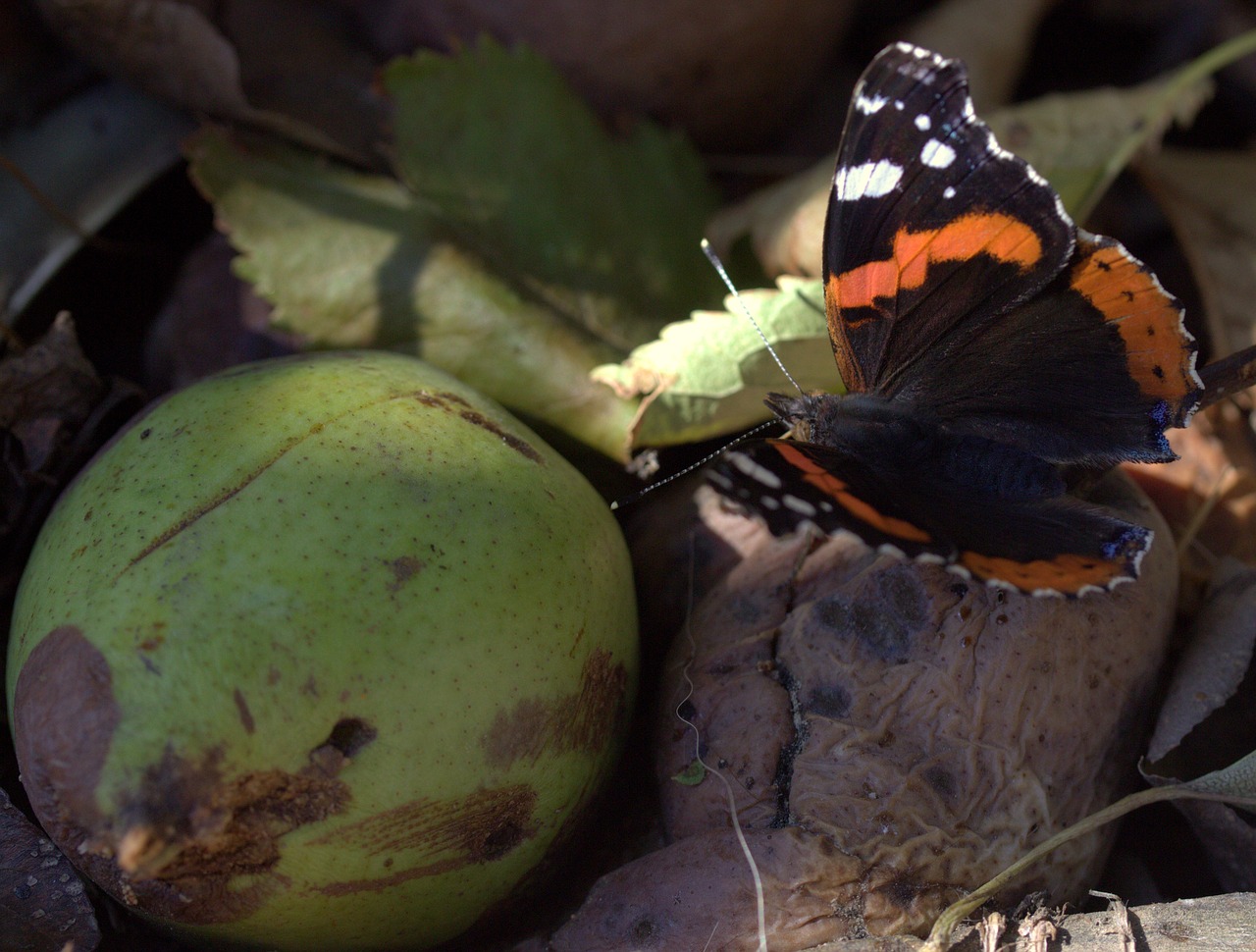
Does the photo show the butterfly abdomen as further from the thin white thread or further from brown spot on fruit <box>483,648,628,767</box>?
brown spot on fruit <box>483,648,628,767</box>

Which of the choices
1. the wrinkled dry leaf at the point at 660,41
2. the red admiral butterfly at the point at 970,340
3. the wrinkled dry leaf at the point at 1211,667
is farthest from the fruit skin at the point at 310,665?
the wrinkled dry leaf at the point at 660,41

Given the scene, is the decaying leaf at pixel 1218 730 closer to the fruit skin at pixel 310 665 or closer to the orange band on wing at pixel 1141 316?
the orange band on wing at pixel 1141 316

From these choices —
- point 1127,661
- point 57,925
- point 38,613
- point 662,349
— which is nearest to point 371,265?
point 662,349

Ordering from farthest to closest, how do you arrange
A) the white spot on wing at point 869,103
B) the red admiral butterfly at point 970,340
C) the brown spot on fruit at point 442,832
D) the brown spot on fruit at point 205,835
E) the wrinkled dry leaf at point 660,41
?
the wrinkled dry leaf at point 660,41
the white spot on wing at point 869,103
the red admiral butterfly at point 970,340
the brown spot on fruit at point 442,832
the brown spot on fruit at point 205,835

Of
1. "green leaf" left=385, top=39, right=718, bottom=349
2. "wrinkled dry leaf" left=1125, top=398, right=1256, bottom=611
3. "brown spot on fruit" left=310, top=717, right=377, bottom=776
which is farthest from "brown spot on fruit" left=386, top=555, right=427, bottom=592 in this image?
"wrinkled dry leaf" left=1125, top=398, right=1256, bottom=611

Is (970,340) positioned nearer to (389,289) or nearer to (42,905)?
(389,289)
